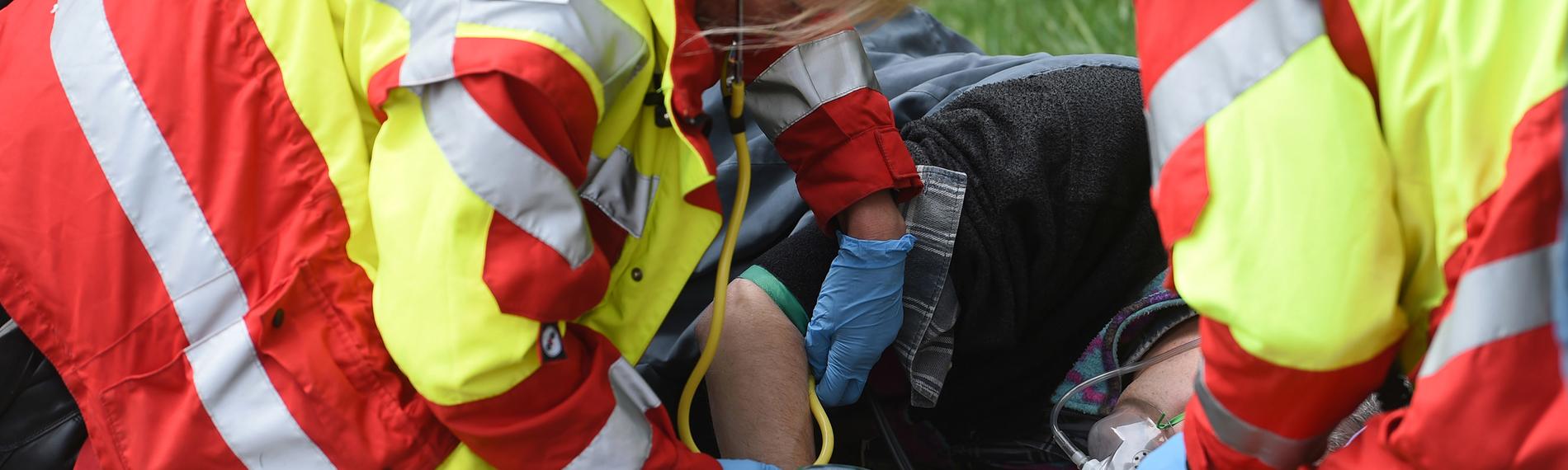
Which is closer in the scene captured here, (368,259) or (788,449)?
(368,259)

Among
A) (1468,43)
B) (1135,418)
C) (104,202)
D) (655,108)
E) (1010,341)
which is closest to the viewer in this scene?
(1468,43)

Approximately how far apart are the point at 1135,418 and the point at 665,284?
60 centimetres

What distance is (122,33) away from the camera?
3.83 ft

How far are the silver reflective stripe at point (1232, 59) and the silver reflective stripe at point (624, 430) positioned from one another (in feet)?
2.01

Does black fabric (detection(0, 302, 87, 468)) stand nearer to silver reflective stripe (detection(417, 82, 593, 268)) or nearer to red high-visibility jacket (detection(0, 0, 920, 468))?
red high-visibility jacket (detection(0, 0, 920, 468))

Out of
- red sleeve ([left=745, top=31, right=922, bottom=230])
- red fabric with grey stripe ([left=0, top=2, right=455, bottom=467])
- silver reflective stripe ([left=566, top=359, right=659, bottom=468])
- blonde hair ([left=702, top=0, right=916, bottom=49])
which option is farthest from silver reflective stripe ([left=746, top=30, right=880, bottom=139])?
red fabric with grey stripe ([left=0, top=2, right=455, bottom=467])

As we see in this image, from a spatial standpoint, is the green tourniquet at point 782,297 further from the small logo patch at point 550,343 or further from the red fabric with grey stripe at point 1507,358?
the red fabric with grey stripe at point 1507,358

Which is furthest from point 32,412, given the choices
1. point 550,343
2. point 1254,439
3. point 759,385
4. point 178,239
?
point 1254,439

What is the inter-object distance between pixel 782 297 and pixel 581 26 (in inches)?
24.2

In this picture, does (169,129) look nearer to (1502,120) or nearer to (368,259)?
(368,259)

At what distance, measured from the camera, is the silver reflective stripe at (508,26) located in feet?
3.51

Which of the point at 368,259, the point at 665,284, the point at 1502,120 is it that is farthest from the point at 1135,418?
the point at 368,259

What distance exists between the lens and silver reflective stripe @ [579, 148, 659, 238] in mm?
1206

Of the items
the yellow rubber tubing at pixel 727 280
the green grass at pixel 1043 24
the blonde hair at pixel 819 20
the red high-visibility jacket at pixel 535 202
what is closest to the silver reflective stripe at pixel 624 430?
the red high-visibility jacket at pixel 535 202
